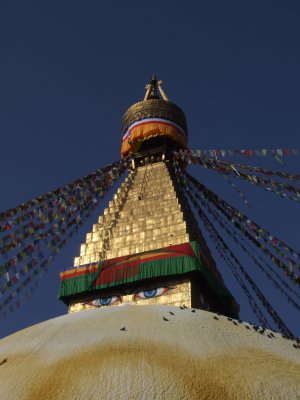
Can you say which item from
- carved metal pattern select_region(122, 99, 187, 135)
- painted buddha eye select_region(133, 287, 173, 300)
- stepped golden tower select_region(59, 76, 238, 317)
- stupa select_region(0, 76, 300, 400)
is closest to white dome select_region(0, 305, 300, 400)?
stupa select_region(0, 76, 300, 400)

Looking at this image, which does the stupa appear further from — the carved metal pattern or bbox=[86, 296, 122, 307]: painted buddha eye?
the carved metal pattern

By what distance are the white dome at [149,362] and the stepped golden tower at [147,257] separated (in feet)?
13.3

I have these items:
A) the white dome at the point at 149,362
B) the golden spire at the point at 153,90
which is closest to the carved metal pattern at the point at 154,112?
the golden spire at the point at 153,90

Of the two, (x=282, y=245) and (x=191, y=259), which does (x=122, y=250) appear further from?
(x=282, y=245)

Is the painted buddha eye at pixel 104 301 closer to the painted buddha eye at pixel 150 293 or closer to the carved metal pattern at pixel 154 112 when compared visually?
the painted buddha eye at pixel 150 293

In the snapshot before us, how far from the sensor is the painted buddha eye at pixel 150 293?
30.2 feet

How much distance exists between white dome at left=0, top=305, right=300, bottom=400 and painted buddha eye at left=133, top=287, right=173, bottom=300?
417 cm

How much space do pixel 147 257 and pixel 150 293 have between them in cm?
75

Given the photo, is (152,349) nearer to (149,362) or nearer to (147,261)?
(149,362)

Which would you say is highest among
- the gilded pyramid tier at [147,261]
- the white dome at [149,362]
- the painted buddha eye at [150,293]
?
the gilded pyramid tier at [147,261]

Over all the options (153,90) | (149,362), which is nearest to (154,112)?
(153,90)

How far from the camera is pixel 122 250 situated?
10.2m

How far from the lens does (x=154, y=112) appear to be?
1417cm

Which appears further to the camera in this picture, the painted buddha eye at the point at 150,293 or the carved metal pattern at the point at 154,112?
the carved metal pattern at the point at 154,112
